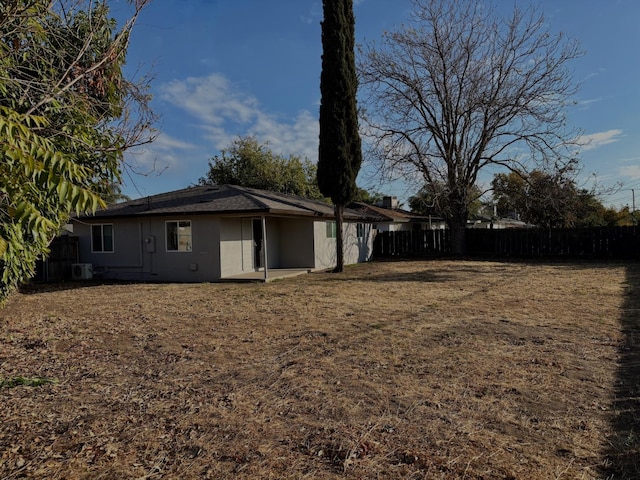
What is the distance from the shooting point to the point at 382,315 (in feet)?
26.7

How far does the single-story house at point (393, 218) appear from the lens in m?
27.7

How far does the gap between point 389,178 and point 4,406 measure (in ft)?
63.2

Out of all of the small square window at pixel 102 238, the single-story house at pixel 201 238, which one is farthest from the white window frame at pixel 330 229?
the small square window at pixel 102 238

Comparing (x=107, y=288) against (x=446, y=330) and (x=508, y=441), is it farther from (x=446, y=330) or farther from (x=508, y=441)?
(x=508, y=441)

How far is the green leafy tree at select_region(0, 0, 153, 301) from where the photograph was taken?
2400 millimetres

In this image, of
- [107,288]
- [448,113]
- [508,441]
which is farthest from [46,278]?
[448,113]

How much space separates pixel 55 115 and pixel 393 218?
906 inches

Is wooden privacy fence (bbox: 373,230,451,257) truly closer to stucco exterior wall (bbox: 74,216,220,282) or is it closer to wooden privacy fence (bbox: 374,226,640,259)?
wooden privacy fence (bbox: 374,226,640,259)

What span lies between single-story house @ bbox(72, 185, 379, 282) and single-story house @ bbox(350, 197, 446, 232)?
8060mm

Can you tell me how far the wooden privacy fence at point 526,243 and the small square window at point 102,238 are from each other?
45.9 ft

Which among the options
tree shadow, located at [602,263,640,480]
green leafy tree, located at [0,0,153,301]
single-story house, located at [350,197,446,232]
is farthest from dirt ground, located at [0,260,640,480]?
single-story house, located at [350,197,446,232]

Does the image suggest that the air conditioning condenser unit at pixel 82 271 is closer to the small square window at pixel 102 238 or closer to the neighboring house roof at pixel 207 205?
the small square window at pixel 102 238

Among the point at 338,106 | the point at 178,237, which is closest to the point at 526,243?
the point at 338,106

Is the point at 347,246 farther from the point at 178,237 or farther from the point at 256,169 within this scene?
the point at 256,169
